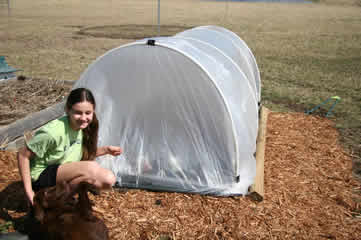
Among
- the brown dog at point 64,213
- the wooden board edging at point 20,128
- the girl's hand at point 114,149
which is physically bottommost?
the wooden board edging at point 20,128

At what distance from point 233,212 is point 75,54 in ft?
39.8

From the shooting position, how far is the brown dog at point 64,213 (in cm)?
263

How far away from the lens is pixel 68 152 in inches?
134

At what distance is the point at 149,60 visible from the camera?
459 centimetres

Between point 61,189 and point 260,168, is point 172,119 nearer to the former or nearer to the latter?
point 260,168

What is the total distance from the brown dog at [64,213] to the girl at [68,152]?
33 centimetres

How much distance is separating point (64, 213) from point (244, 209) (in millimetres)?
2172

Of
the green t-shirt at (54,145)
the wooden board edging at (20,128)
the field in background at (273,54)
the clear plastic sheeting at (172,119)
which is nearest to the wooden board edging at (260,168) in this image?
the clear plastic sheeting at (172,119)

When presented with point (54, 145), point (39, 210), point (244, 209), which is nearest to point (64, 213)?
point (39, 210)

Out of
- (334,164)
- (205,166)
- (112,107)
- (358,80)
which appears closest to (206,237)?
(205,166)

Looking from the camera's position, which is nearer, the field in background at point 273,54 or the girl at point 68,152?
the girl at point 68,152

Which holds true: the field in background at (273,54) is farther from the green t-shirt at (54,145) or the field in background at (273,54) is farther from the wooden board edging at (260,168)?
the green t-shirt at (54,145)

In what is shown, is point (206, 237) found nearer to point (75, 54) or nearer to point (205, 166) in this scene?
point (205, 166)

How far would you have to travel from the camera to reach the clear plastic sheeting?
14.5 feet
